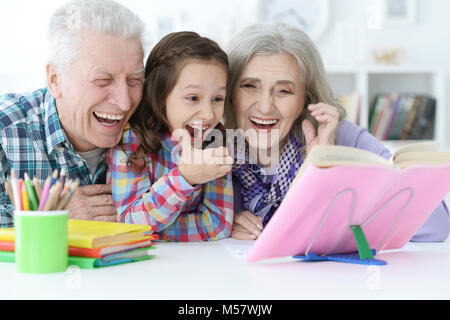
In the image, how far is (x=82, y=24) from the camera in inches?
56.9

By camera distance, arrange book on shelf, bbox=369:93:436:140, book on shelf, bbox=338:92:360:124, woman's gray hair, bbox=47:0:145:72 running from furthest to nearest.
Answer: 1. book on shelf, bbox=369:93:436:140
2. book on shelf, bbox=338:92:360:124
3. woman's gray hair, bbox=47:0:145:72

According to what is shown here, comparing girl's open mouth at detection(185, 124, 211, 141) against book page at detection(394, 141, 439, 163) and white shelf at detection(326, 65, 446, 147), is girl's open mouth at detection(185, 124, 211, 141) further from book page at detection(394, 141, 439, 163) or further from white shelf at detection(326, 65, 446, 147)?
white shelf at detection(326, 65, 446, 147)

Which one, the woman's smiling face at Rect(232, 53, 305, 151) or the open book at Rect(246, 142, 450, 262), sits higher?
the woman's smiling face at Rect(232, 53, 305, 151)

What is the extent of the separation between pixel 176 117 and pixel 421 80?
2961 mm

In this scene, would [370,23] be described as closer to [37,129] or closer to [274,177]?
[274,177]

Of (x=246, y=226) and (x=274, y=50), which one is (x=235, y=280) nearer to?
(x=246, y=226)

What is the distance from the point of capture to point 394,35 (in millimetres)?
3961

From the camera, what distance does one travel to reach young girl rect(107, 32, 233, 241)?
1.45 m

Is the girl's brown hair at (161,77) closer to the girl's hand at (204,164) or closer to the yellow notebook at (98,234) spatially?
the girl's hand at (204,164)

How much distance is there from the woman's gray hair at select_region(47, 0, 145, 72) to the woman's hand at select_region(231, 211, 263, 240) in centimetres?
53

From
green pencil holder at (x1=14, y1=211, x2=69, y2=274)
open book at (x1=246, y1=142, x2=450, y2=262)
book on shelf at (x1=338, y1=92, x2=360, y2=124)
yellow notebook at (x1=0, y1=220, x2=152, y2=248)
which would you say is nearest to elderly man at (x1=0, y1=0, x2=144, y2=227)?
yellow notebook at (x1=0, y1=220, x2=152, y2=248)

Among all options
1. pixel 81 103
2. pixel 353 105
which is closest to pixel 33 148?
pixel 81 103

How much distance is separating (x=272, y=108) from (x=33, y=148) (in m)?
0.63

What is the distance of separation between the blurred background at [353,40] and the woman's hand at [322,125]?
2.08 meters
